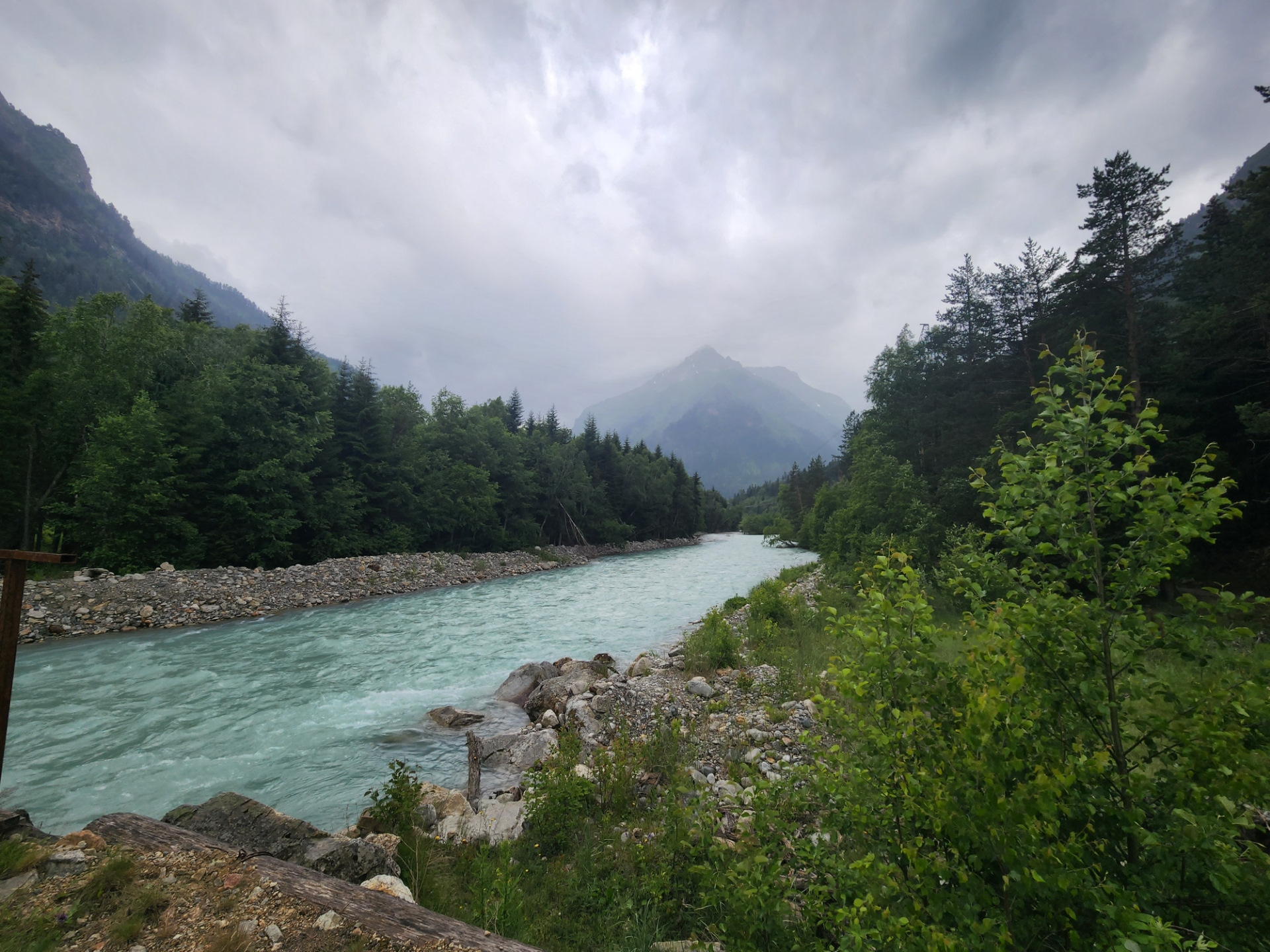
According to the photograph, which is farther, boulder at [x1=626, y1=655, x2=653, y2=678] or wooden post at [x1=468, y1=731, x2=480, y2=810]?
boulder at [x1=626, y1=655, x2=653, y2=678]

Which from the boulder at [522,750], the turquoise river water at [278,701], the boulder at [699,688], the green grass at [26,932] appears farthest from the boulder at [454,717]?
the green grass at [26,932]

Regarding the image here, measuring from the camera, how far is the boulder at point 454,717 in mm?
10984

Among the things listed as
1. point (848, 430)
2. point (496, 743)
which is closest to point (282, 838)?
point (496, 743)

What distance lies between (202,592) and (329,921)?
23217 mm

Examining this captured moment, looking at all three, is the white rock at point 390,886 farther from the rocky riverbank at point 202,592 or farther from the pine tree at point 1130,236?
the pine tree at point 1130,236

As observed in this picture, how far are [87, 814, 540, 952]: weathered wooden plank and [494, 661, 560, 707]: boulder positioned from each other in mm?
8753

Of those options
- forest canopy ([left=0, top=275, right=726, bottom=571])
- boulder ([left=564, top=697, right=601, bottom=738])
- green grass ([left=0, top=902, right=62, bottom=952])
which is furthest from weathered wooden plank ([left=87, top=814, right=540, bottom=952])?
forest canopy ([left=0, top=275, right=726, bottom=571])

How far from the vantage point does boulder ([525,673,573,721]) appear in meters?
11.2

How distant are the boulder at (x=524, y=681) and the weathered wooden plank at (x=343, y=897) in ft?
28.7

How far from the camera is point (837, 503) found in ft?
125

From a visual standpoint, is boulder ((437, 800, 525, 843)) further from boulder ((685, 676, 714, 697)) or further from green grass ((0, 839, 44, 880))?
boulder ((685, 676, 714, 697))

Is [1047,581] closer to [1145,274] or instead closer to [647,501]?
[1145,274]

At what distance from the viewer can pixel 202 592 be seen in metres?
19.9

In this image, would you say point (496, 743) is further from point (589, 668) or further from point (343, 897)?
point (343, 897)
